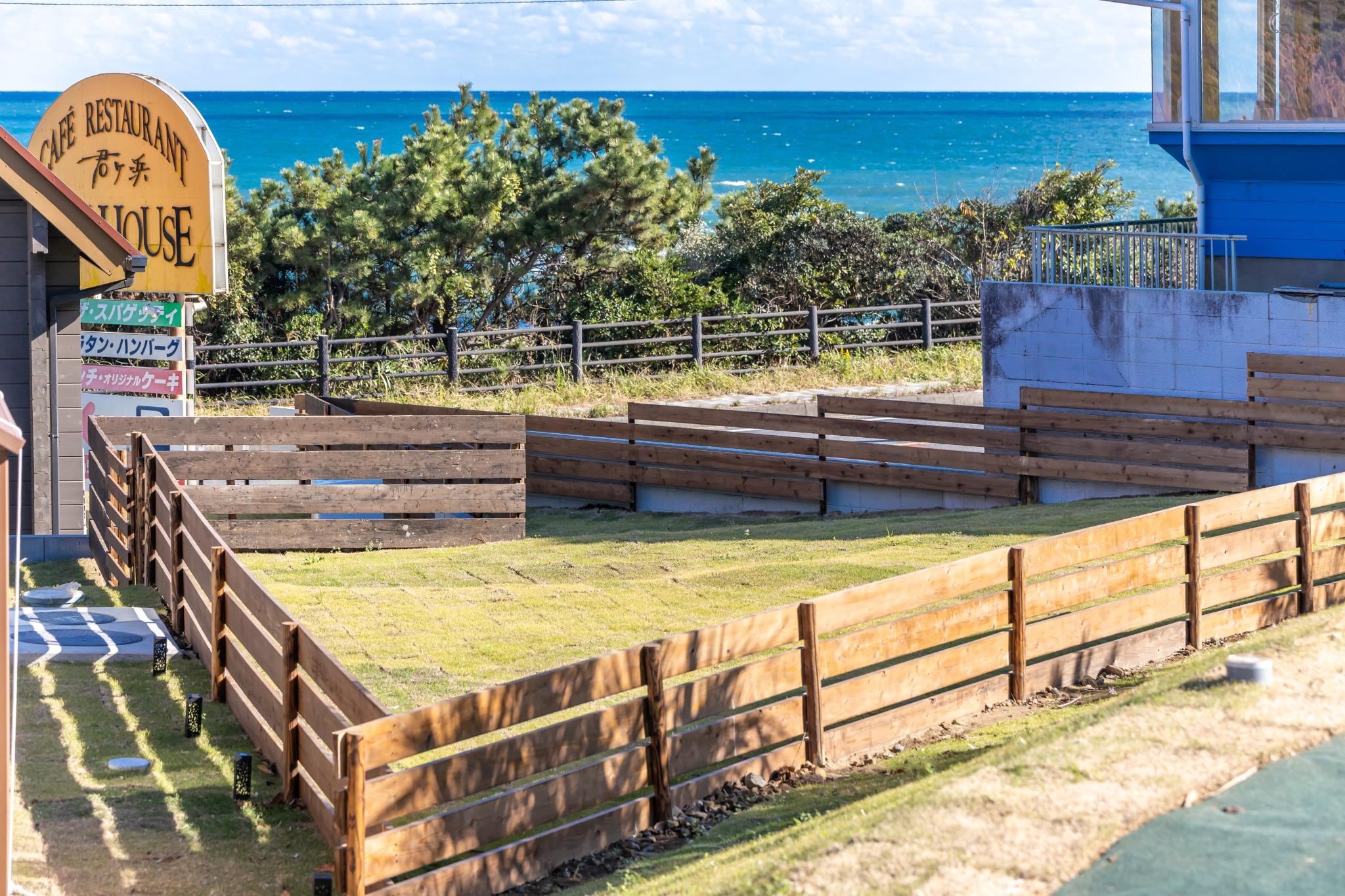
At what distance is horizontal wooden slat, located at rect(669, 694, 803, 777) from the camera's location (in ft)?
25.3

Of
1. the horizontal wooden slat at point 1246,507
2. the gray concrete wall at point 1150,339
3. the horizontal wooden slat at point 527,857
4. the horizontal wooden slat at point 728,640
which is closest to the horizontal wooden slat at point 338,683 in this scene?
the horizontal wooden slat at point 527,857

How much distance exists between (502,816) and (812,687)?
208cm

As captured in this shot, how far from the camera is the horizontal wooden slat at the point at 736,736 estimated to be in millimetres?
7719

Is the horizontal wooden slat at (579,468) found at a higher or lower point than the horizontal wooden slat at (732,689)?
higher

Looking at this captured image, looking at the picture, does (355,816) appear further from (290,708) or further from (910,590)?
(910,590)

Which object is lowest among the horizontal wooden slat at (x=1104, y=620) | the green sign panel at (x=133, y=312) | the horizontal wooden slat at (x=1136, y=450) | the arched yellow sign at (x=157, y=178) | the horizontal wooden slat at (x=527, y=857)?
the horizontal wooden slat at (x=527, y=857)

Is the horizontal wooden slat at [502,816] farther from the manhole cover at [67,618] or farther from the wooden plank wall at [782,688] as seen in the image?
the manhole cover at [67,618]

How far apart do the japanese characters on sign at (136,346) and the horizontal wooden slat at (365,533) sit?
217cm

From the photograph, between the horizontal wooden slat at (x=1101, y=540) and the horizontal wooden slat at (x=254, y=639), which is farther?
the horizontal wooden slat at (x=1101, y=540)

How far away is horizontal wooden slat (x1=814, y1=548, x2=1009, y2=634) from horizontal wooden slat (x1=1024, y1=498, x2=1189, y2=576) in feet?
0.78

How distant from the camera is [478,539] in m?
16.3

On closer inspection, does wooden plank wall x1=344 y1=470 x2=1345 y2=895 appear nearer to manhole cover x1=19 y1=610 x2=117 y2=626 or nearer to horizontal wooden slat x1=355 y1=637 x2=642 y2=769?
horizontal wooden slat x1=355 y1=637 x2=642 y2=769

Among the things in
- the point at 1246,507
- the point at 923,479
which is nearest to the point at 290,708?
the point at 1246,507

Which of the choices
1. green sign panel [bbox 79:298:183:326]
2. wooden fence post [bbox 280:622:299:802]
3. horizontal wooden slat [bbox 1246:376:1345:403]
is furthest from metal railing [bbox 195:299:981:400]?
wooden fence post [bbox 280:622:299:802]
